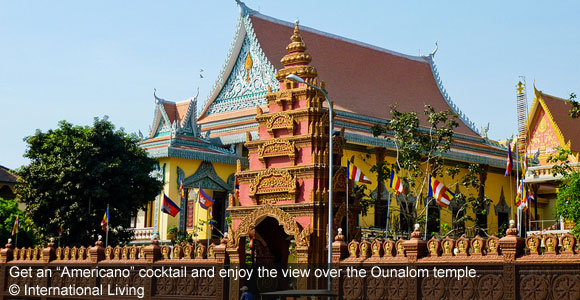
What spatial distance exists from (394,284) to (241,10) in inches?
945

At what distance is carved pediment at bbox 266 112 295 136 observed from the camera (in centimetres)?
2198

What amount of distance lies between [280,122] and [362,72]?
21.1m

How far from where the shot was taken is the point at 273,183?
21.9m

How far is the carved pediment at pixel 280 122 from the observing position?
2198 centimetres

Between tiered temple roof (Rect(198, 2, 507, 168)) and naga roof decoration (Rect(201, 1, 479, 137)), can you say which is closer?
tiered temple roof (Rect(198, 2, 507, 168))

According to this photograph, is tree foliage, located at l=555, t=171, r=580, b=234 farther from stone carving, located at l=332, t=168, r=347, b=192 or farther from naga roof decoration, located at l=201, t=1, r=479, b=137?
naga roof decoration, located at l=201, t=1, r=479, b=137

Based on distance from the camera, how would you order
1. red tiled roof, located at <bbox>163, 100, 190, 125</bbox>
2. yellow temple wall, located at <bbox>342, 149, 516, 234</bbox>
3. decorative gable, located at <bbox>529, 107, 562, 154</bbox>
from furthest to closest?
1. decorative gable, located at <bbox>529, 107, 562, 154</bbox>
2. red tiled roof, located at <bbox>163, 100, 190, 125</bbox>
3. yellow temple wall, located at <bbox>342, 149, 516, 234</bbox>

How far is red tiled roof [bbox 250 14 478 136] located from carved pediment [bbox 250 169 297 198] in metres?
16.1

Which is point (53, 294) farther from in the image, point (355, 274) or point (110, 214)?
point (355, 274)

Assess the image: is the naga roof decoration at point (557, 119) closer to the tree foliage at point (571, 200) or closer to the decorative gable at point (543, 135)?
the decorative gable at point (543, 135)

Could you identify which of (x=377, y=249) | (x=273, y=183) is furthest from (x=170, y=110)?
(x=377, y=249)

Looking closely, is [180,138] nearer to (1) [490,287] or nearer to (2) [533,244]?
(1) [490,287]

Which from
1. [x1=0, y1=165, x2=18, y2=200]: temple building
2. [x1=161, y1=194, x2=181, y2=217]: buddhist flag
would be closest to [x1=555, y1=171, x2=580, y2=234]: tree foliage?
[x1=161, y1=194, x2=181, y2=217]: buddhist flag

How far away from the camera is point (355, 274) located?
19516 mm
